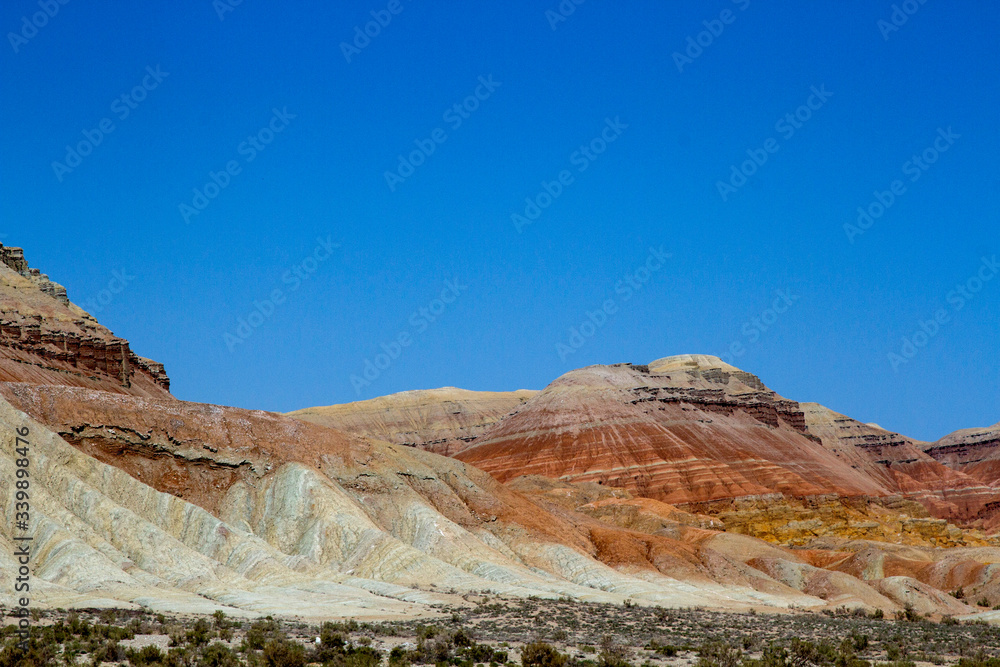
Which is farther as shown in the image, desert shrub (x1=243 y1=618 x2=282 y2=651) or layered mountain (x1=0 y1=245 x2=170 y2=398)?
layered mountain (x1=0 y1=245 x2=170 y2=398)

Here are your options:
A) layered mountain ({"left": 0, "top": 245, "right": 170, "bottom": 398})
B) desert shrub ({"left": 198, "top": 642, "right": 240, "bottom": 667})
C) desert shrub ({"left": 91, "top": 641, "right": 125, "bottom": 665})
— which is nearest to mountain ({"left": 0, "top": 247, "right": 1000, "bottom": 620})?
layered mountain ({"left": 0, "top": 245, "right": 170, "bottom": 398})

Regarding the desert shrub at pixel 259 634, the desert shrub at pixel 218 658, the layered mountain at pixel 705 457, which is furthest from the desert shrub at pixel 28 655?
the layered mountain at pixel 705 457

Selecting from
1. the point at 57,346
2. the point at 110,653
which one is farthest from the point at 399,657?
the point at 57,346

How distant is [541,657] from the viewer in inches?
1266

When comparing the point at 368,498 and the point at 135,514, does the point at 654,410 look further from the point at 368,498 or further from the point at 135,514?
the point at 135,514

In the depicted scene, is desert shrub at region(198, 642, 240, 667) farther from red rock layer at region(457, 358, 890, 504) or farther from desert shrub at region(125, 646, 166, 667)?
red rock layer at region(457, 358, 890, 504)

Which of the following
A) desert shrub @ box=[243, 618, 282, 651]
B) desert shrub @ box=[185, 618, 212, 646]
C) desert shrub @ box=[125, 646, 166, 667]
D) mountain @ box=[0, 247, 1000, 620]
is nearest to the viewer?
desert shrub @ box=[125, 646, 166, 667]

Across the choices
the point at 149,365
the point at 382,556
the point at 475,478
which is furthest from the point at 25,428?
the point at 149,365

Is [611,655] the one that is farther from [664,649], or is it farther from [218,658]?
[218,658]

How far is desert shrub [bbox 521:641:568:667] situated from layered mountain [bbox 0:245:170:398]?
1875 inches

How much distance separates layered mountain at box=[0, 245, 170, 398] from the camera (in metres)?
76.4

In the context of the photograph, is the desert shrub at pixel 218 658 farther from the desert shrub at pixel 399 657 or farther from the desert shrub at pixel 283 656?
the desert shrub at pixel 399 657

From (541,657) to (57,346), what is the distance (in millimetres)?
65192

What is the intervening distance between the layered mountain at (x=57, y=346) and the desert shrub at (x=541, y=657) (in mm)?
47632
